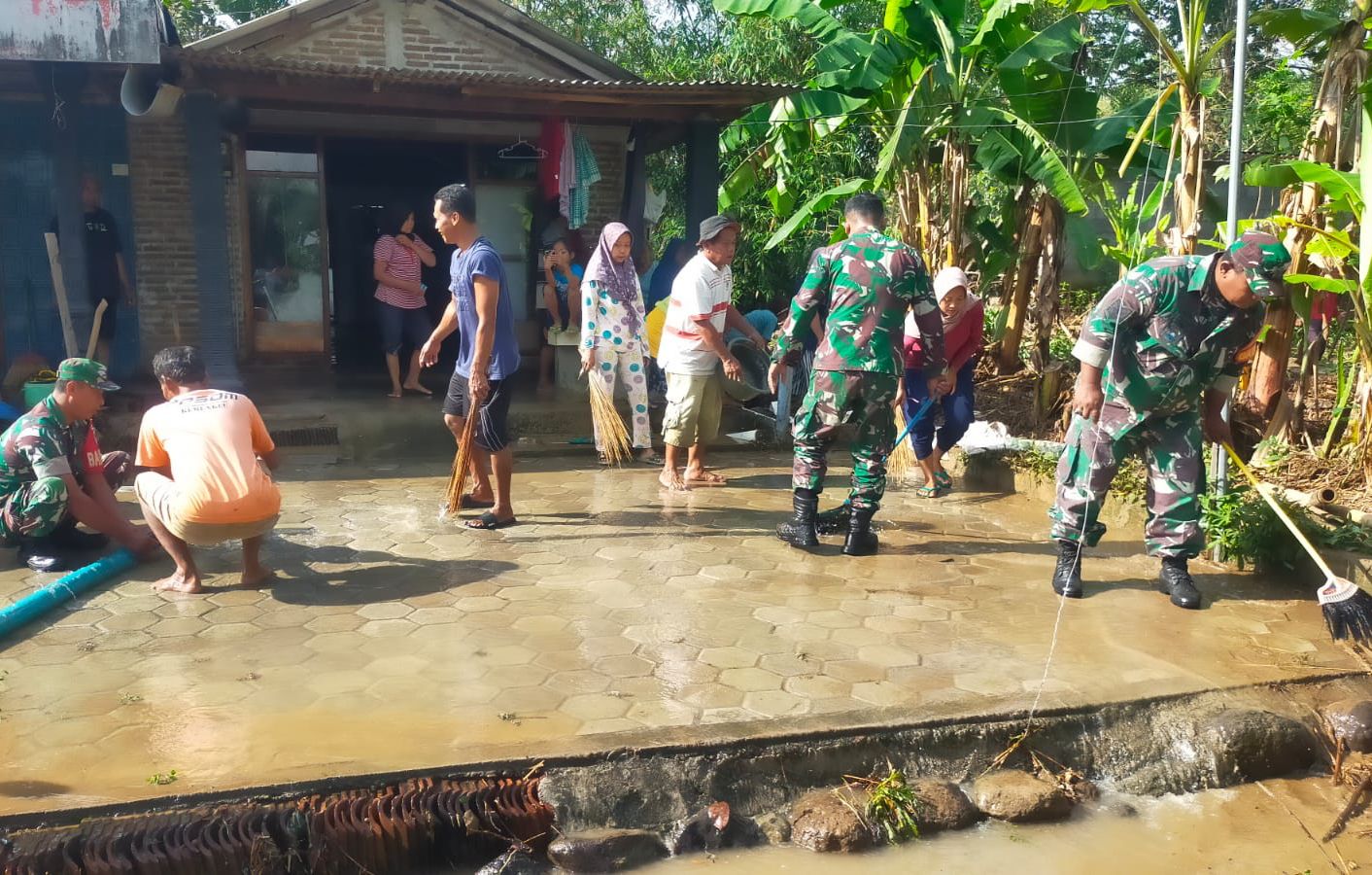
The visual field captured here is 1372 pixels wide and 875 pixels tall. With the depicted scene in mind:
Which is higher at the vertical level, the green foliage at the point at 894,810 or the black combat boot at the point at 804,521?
the black combat boot at the point at 804,521

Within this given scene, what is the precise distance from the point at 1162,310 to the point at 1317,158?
8.41ft

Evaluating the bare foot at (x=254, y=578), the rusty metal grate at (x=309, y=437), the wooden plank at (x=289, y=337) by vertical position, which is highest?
the wooden plank at (x=289, y=337)

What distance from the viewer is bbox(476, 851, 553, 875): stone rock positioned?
3252 mm

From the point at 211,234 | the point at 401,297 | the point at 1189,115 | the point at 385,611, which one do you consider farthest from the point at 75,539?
the point at 1189,115

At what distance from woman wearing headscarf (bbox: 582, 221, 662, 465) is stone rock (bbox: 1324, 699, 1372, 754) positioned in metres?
4.87

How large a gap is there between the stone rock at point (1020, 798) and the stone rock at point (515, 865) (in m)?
1.46

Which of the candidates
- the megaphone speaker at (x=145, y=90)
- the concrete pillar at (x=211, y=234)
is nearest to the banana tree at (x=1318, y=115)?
the concrete pillar at (x=211, y=234)

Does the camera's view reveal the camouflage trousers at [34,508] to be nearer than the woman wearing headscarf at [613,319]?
Yes

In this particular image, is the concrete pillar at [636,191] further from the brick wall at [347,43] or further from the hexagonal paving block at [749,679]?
the hexagonal paving block at [749,679]

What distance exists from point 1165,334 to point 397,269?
6.68 meters

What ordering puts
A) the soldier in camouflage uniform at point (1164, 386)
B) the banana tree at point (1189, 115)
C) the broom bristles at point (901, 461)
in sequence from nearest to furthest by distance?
the soldier in camouflage uniform at point (1164, 386) → the banana tree at point (1189, 115) → the broom bristles at point (901, 461)

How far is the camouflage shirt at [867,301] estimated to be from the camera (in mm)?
5543

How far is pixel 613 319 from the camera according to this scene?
7652mm

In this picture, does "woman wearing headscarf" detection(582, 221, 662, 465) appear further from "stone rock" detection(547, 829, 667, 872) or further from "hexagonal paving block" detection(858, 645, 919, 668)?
"stone rock" detection(547, 829, 667, 872)
